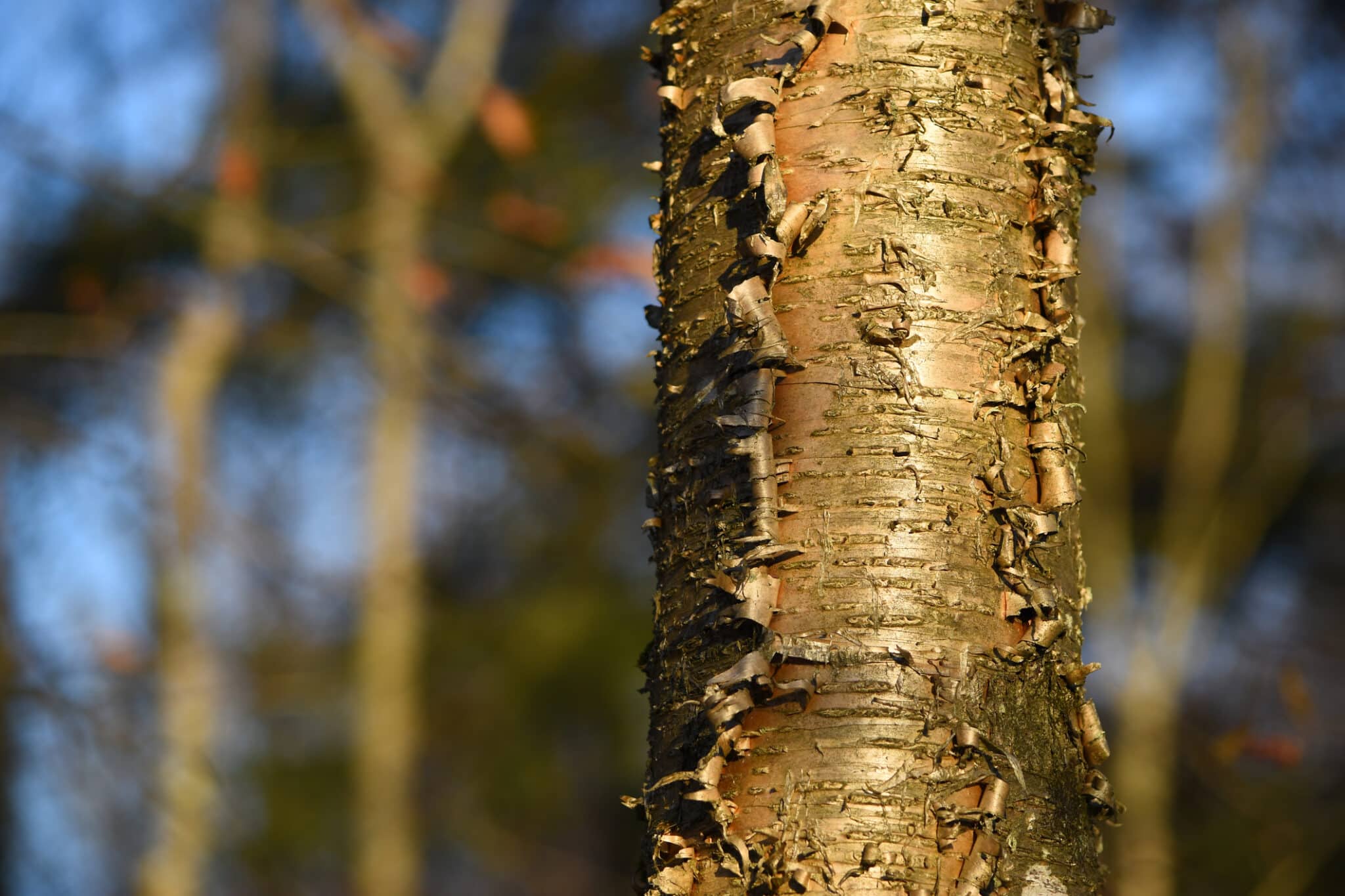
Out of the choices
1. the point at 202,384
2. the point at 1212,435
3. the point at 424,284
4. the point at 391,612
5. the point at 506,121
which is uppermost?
the point at 506,121

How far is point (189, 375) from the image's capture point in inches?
341

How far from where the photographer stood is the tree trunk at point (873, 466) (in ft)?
3.30

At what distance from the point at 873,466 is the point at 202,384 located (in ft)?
28.0

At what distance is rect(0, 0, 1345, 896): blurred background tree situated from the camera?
536cm

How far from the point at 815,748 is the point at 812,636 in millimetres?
92

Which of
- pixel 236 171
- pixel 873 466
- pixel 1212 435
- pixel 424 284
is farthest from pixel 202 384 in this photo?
pixel 873 466

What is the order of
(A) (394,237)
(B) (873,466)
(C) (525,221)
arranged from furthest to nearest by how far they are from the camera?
(A) (394,237) < (C) (525,221) < (B) (873,466)

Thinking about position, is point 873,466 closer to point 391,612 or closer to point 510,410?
point 510,410

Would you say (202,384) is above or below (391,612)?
above

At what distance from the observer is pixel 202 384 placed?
8797 millimetres

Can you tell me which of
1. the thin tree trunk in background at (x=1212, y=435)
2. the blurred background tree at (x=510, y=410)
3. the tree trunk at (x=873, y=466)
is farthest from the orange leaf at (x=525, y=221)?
the tree trunk at (x=873, y=466)

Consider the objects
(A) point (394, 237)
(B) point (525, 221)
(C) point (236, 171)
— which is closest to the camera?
(C) point (236, 171)

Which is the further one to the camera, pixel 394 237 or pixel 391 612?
pixel 391 612

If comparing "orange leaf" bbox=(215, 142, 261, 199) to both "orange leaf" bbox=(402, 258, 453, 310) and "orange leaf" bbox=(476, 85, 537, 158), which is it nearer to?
"orange leaf" bbox=(402, 258, 453, 310)
